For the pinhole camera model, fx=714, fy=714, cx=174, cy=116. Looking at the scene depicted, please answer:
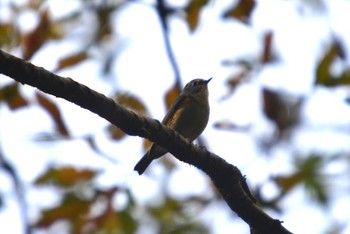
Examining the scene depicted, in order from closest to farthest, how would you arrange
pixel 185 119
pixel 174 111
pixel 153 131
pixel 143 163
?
pixel 153 131 → pixel 143 163 → pixel 185 119 → pixel 174 111

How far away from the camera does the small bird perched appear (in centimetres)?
723

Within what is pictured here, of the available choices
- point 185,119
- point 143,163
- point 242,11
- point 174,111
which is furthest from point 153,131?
point 174,111

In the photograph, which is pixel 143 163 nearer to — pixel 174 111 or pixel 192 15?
pixel 174 111

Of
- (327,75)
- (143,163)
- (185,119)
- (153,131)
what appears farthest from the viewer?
(185,119)

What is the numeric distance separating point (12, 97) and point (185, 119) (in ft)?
6.33

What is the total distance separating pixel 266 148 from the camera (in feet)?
27.5

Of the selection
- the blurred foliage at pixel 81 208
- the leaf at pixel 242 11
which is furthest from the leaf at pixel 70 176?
the leaf at pixel 242 11

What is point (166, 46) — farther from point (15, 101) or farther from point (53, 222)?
point (53, 222)

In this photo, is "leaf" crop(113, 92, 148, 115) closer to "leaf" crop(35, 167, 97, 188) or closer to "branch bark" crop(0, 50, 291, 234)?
"leaf" crop(35, 167, 97, 188)

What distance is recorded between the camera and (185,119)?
24.4 ft

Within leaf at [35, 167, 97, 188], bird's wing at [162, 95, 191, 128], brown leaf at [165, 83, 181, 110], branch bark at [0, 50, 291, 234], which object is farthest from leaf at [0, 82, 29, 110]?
branch bark at [0, 50, 291, 234]

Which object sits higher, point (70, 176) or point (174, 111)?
point (174, 111)

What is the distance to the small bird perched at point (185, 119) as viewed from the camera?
7227 millimetres

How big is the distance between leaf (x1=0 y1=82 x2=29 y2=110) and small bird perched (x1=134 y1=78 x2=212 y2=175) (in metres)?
1.31
